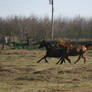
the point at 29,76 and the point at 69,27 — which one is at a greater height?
the point at 29,76

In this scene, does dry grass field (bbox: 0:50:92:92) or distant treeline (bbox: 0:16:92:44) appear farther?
distant treeline (bbox: 0:16:92:44)

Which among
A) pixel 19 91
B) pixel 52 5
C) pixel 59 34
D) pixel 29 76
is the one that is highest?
pixel 19 91

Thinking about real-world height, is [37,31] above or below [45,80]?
below

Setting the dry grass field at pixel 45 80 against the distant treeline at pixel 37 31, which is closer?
the dry grass field at pixel 45 80

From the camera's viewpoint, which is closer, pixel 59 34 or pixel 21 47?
pixel 21 47

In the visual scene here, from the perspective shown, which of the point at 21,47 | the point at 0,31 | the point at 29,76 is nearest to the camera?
the point at 29,76

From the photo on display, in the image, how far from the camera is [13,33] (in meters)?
43.2

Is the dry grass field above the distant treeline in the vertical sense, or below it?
above

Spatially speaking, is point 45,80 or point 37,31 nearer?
point 45,80

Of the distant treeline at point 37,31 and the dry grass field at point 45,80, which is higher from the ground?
the dry grass field at point 45,80

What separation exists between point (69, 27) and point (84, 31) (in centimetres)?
272

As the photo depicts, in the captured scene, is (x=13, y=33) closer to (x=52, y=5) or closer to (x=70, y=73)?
(x=52, y=5)

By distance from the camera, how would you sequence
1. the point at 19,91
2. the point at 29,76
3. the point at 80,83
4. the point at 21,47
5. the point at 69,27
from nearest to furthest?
the point at 19,91 → the point at 80,83 → the point at 29,76 → the point at 21,47 → the point at 69,27

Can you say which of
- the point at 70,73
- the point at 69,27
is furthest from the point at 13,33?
the point at 70,73
